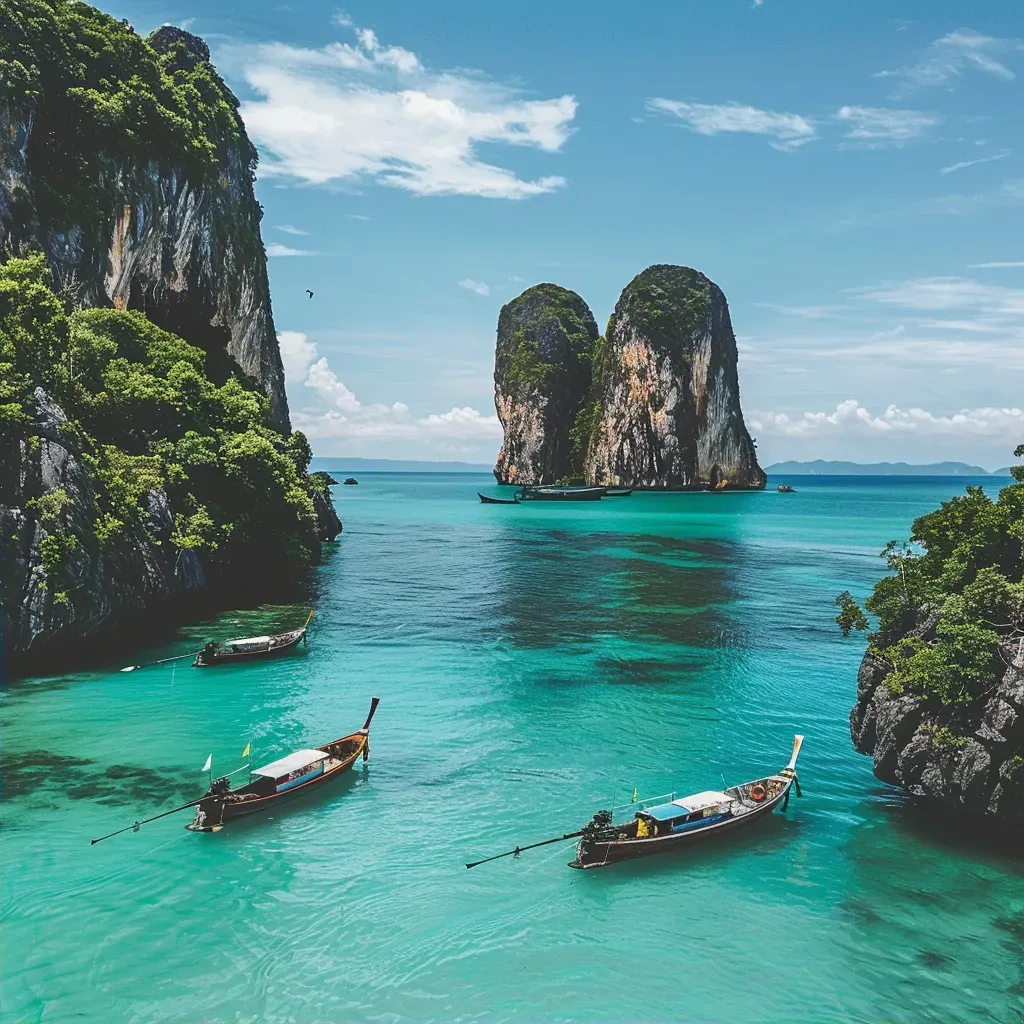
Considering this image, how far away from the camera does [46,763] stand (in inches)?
923

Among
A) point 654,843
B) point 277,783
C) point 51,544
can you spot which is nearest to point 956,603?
point 654,843

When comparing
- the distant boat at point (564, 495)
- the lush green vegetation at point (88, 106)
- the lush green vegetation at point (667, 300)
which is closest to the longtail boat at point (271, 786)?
the lush green vegetation at point (88, 106)

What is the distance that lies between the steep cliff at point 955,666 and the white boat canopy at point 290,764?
15.3 meters

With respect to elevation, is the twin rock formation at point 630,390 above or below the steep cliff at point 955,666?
above

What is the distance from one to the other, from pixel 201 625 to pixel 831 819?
1226 inches

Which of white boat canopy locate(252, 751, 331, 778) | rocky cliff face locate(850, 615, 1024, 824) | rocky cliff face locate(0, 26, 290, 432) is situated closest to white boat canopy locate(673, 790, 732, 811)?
rocky cliff face locate(850, 615, 1024, 824)

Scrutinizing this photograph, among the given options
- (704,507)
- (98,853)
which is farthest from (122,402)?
(704,507)

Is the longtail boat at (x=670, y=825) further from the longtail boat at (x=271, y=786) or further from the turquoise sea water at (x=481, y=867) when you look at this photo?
the longtail boat at (x=271, y=786)

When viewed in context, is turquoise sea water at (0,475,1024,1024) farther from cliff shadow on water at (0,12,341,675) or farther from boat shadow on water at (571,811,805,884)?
cliff shadow on water at (0,12,341,675)

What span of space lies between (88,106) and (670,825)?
53605 mm

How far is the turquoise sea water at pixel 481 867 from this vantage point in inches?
582

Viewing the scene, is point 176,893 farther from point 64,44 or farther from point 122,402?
point 64,44

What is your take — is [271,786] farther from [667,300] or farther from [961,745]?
[667,300]

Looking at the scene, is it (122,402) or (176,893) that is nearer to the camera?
(176,893)
